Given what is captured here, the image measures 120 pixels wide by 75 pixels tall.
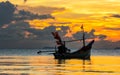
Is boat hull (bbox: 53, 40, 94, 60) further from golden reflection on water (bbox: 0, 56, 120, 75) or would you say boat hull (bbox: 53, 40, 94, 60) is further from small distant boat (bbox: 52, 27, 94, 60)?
golden reflection on water (bbox: 0, 56, 120, 75)

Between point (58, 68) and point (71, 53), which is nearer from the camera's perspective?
point (58, 68)

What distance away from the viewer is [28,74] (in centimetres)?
5181

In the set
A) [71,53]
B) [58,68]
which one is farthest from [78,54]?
[58,68]

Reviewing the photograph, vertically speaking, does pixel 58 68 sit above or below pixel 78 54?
above

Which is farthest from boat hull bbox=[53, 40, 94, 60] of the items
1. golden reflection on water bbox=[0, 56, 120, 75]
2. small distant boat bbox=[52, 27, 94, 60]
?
golden reflection on water bbox=[0, 56, 120, 75]

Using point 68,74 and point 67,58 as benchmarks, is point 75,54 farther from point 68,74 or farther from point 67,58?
point 68,74

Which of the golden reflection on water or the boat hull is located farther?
the boat hull

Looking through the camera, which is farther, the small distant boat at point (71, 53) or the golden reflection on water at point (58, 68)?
the small distant boat at point (71, 53)

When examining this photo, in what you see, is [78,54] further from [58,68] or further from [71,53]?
[58,68]

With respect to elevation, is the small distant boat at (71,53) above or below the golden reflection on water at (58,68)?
below

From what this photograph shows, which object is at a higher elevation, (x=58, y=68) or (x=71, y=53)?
(x=58, y=68)

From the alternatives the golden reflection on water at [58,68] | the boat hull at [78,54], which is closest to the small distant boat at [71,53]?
the boat hull at [78,54]

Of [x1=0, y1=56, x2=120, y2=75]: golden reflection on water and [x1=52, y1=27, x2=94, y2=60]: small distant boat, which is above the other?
[x1=0, y1=56, x2=120, y2=75]: golden reflection on water

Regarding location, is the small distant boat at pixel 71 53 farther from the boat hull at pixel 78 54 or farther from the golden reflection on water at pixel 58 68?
the golden reflection on water at pixel 58 68
